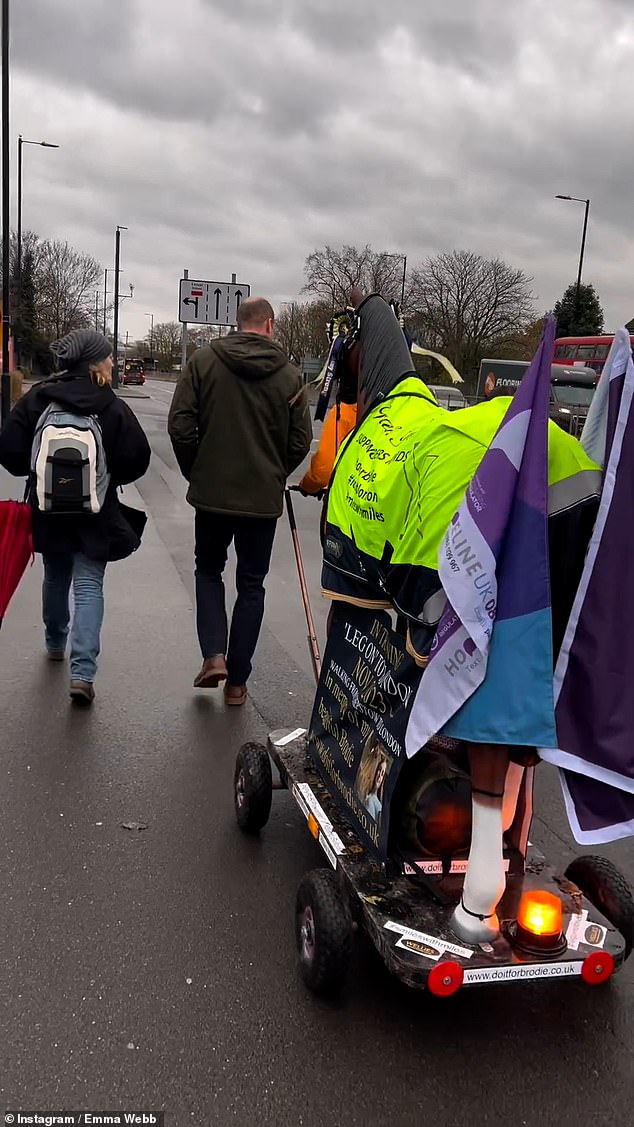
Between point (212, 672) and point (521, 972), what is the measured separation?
110 inches

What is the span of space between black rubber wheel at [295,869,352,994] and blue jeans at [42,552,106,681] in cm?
244

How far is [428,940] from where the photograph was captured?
251 centimetres

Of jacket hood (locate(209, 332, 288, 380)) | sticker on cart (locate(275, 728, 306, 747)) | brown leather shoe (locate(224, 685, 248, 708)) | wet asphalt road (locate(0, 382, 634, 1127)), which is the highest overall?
jacket hood (locate(209, 332, 288, 380))

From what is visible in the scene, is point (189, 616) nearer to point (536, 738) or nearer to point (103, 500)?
A: point (103, 500)

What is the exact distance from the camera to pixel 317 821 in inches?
122

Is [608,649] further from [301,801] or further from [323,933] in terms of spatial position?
[301,801]

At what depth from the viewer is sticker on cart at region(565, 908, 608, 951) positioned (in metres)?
2.60

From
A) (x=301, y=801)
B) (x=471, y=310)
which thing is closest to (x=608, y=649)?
(x=301, y=801)

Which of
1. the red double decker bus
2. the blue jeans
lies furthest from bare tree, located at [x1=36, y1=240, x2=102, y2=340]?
the blue jeans

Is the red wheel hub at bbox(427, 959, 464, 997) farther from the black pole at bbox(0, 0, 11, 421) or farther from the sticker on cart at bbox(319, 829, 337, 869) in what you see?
the black pole at bbox(0, 0, 11, 421)

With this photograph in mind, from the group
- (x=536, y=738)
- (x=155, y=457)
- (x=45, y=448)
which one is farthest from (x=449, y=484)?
(x=155, y=457)

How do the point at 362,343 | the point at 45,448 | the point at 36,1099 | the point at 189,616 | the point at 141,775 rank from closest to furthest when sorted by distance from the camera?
the point at 36,1099, the point at 362,343, the point at 141,775, the point at 45,448, the point at 189,616

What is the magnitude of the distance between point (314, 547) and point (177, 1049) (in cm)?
740

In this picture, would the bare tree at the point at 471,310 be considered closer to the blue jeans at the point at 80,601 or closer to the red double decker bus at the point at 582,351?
the red double decker bus at the point at 582,351
